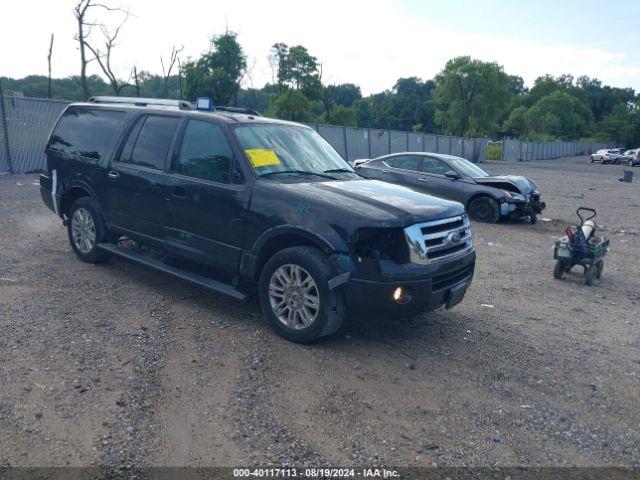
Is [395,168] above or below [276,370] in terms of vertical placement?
above

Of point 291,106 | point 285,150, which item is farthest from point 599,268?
point 291,106

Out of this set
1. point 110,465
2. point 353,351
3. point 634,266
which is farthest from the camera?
point 634,266

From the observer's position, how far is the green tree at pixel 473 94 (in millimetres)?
77438

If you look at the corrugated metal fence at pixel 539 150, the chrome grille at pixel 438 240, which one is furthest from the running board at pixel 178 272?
the corrugated metal fence at pixel 539 150

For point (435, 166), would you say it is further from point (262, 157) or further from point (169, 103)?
point (262, 157)

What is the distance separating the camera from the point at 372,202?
15.0 ft

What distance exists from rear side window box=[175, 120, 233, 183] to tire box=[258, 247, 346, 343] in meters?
1.03

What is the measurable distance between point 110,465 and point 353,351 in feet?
7.19

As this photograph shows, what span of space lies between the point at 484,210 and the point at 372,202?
8204mm

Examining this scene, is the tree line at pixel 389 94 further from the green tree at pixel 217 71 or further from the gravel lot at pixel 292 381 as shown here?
the gravel lot at pixel 292 381

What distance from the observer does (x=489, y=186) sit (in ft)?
40.0

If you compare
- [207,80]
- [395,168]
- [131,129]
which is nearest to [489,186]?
[395,168]

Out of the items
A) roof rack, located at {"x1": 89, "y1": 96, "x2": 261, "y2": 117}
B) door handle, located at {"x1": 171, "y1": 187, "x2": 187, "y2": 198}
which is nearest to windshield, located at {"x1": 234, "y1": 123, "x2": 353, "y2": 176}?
roof rack, located at {"x1": 89, "y1": 96, "x2": 261, "y2": 117}

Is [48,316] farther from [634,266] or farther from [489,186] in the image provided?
[489,186]
